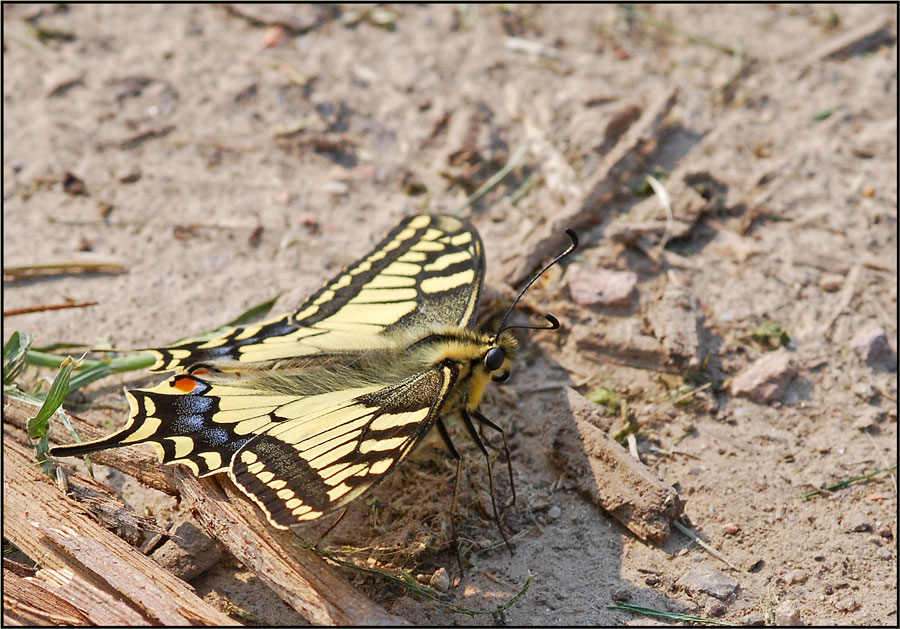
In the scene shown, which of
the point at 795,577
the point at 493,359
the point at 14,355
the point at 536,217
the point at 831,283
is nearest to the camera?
the point at 795,577

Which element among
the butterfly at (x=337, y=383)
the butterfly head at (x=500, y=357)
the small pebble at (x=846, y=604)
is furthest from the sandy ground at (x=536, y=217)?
the butterfly at (x=337, y=383)

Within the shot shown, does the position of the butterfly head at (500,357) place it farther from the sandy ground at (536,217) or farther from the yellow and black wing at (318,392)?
the sandy ground at (536,217)

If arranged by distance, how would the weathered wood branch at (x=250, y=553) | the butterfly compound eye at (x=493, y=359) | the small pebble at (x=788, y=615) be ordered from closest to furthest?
the weathered wood branch at (x=250, y=553) < the small pebble at (x=788, y=615) < the butterfly compound eye at (x=493, y=359)

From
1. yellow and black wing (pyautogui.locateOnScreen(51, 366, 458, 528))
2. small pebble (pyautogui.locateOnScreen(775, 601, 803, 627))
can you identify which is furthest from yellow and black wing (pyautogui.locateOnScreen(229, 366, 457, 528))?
small pebble (pyautogui.locateOnScreen(775, 601, 803, 627))

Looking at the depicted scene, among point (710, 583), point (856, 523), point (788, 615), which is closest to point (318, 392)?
point (710, 583)

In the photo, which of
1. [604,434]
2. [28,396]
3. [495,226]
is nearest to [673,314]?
[604,434]

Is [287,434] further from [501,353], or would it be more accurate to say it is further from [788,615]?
[788,615]

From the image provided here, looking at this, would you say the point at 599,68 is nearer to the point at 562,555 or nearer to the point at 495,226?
the point at 495,226
